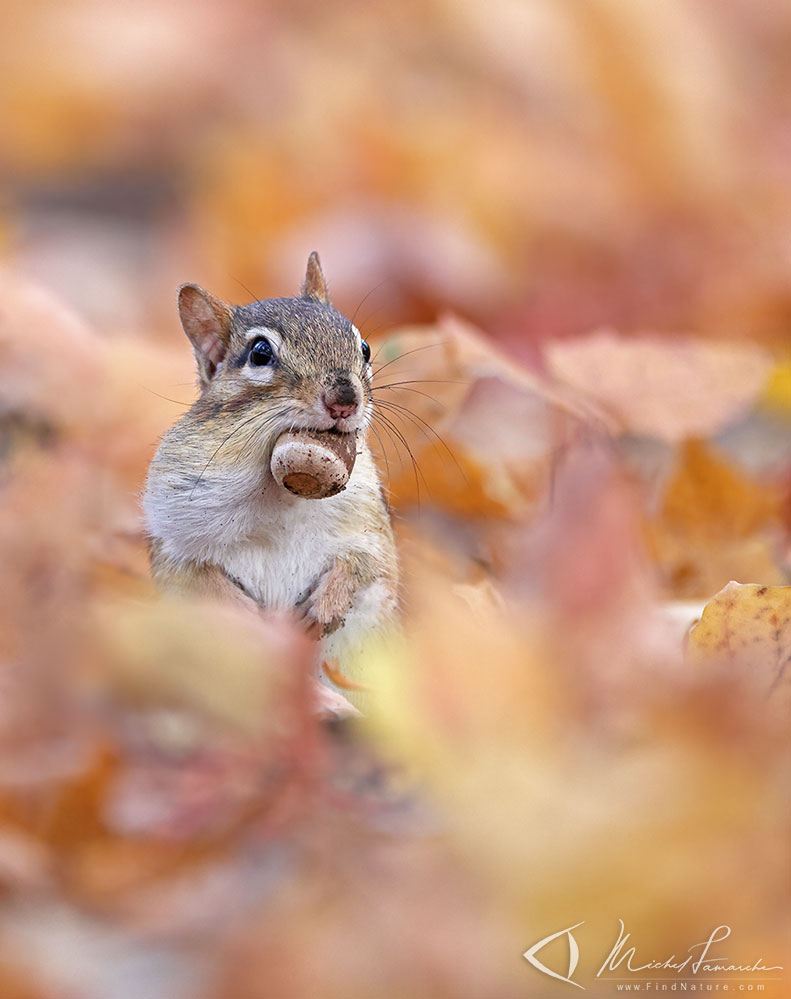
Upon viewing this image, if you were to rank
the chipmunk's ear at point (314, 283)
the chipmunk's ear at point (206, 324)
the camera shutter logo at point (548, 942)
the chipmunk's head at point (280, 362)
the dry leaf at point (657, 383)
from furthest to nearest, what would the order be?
the dry leaf at point (657, 383) < the chipmunk's ear at point (314, 283) < the chipmunk's ear at point (206, 324) < the chipmunk's head at point (280, 362) < the camera shutter logo at point (548, 942)

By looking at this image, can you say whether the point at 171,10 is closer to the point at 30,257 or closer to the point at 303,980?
the point at 30,257

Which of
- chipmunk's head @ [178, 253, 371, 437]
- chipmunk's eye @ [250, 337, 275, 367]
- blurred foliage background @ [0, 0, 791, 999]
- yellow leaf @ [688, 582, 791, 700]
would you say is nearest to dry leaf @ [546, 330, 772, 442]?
blurred foliage background @ [0, 0, 791, 999]

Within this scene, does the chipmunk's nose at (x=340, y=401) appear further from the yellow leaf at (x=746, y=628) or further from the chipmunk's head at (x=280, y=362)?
the yellow leaf at (x=746, y=628)

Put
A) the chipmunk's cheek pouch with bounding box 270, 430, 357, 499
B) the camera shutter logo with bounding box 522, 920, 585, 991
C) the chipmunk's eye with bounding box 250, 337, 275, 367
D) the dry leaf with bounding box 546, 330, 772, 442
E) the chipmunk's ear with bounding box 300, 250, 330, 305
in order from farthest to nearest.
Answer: the dry leaf with bounding box 546, 330, 772, 442, the chipmunk's ear with bounding box 300, 250, 330, 305, the chipmunk's eye with bounding box 250, 337, 275, 367, the chipmunk's cheek pouch with bounding box 270, 430, 357, 499, the camera shutter logo with bounding box 522, 920, 585, 991

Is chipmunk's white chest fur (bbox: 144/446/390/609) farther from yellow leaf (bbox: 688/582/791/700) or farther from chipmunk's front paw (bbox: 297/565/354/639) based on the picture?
yellow leaf (bbox: 688/582/791/700)

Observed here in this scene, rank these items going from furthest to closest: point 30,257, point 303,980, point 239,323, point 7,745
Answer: point 30,257, point 239,323, point 7,745, point 303,980

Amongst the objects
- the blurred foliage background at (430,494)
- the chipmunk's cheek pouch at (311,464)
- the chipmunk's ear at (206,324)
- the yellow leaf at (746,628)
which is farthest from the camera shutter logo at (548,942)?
the chipmunk's ear at (206,324)

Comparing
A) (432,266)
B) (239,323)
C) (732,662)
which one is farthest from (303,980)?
(432,266)
